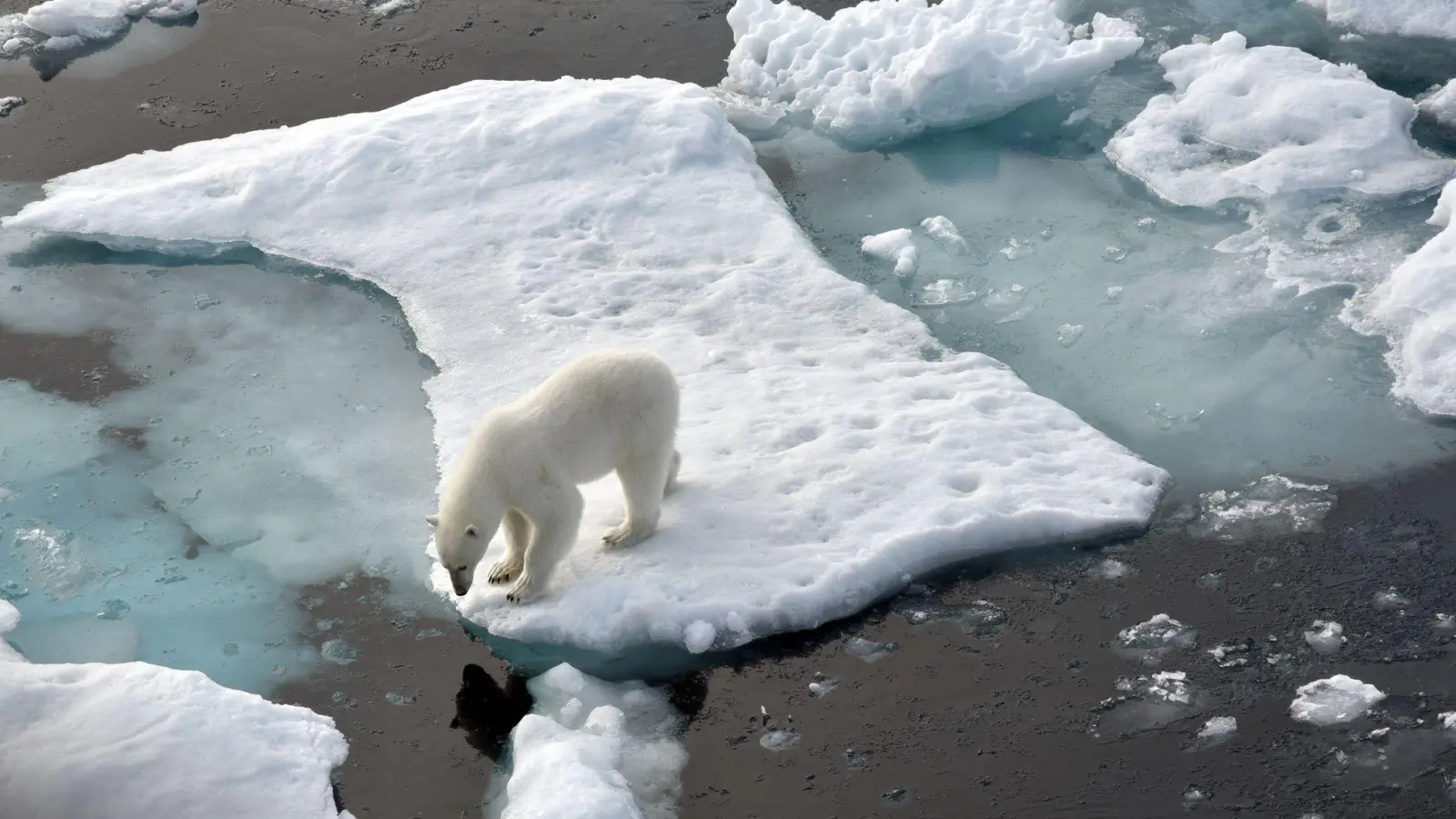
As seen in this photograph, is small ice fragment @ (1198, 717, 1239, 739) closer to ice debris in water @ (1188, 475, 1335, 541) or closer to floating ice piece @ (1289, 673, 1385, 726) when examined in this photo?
floating ice piece @ (1289, 673, 1385, 726)

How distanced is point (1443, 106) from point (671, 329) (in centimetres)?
602

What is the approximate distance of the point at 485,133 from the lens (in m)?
9.69

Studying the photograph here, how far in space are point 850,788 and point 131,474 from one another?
4.21 metres

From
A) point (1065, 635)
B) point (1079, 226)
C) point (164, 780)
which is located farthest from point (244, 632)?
point (1079, 226)

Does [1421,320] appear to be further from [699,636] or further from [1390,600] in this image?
[699,636]

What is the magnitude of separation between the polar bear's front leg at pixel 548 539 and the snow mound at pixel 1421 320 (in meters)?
4.51

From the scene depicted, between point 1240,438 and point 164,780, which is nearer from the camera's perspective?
point 164,780

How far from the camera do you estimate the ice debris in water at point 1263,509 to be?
Answer: 6.34 m

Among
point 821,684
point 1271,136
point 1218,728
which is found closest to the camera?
point 1218,728

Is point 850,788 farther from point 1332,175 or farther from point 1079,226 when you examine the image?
point 1332,175

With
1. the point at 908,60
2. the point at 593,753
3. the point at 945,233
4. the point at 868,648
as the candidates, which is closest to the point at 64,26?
the point at 908,60

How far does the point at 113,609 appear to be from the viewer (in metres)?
6.22

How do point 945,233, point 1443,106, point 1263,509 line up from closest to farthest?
point 1263,509, point 945,233, point 1443,106

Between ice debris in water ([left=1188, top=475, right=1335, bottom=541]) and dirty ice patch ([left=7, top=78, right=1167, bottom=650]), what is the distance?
30cm
